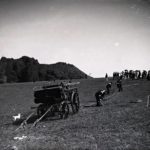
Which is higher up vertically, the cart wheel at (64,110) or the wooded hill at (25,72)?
the wooded hill at (25,72)

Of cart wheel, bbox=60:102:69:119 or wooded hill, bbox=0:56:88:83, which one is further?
wooded hill, bbox=0:56:88:83

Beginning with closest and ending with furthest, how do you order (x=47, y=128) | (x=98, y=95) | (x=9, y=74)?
(x=47, y=128) < (x=98, y=95) < (x=9, y=74)

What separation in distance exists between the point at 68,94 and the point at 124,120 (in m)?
4.82

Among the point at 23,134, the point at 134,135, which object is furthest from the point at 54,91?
the point at 134,135

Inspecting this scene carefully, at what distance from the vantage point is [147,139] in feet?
30.2

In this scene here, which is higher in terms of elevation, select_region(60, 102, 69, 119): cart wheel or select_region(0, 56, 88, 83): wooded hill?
select_region(0, 56, 88, 83): wooded hill

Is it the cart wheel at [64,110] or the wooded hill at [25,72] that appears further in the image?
the wooded hill at [25,72]

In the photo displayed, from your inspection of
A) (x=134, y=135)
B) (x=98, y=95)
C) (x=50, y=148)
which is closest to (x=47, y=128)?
(x=50, y=148)

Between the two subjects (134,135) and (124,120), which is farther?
(124,120)

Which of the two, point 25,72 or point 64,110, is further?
point 25,72

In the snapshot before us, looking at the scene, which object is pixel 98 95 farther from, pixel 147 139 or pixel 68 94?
pixel 147 139

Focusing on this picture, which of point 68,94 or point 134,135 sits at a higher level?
point 68,94

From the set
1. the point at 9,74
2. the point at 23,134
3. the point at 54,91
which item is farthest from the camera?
the point at 9,74

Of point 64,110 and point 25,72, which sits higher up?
point 25,72
